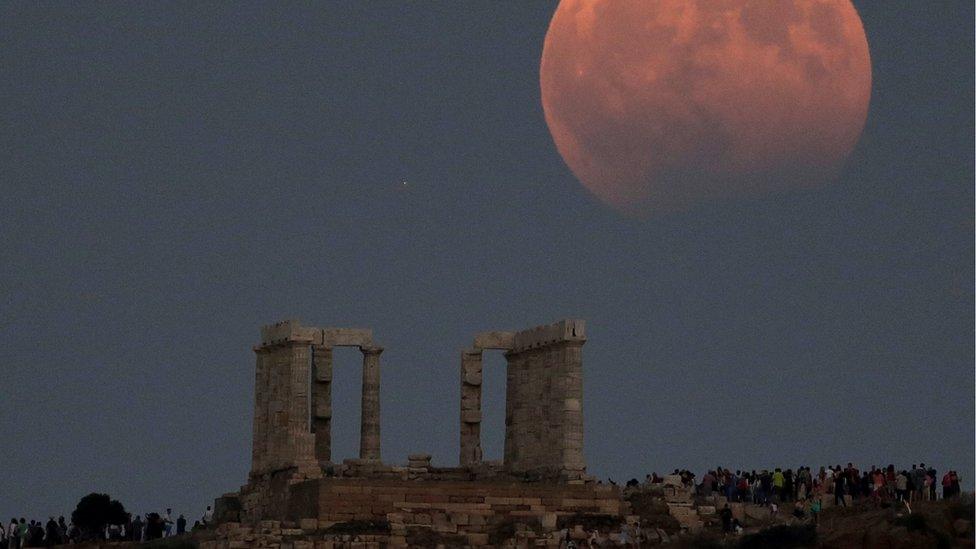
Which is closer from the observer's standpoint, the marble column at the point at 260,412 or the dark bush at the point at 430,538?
the dark bush at the point at 430,538

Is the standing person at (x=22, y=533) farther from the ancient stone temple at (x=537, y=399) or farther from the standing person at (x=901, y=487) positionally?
the standing person at (x=901, y=487)

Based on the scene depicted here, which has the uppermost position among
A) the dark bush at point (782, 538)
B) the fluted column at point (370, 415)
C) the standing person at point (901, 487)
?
the fluted column at point (370, 415)

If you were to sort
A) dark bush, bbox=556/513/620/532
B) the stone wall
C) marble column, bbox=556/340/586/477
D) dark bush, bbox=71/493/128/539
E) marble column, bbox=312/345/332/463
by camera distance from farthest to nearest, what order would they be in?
dark bush, bbox=71/493/128/539
marble column, bbox=312/345/332/463
marble column, bbox=556/340/586/477
dark bush, bbox=556/513/620/532
the stone wall

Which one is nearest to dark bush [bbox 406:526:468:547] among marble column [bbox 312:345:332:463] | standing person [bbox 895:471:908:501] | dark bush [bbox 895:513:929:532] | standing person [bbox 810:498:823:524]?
marble column [bbox 312:345:332:463]

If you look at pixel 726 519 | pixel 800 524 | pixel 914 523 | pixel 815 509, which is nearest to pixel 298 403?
pixel 726 519

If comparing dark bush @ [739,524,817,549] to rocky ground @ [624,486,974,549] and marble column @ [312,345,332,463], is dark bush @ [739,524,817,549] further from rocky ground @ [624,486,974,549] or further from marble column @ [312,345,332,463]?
marble column @ [312,345,332,463]

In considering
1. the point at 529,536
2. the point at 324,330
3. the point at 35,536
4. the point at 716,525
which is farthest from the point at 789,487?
the point at 35,536

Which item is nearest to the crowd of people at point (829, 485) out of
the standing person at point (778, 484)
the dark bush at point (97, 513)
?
the standing person at point (778, 484)
